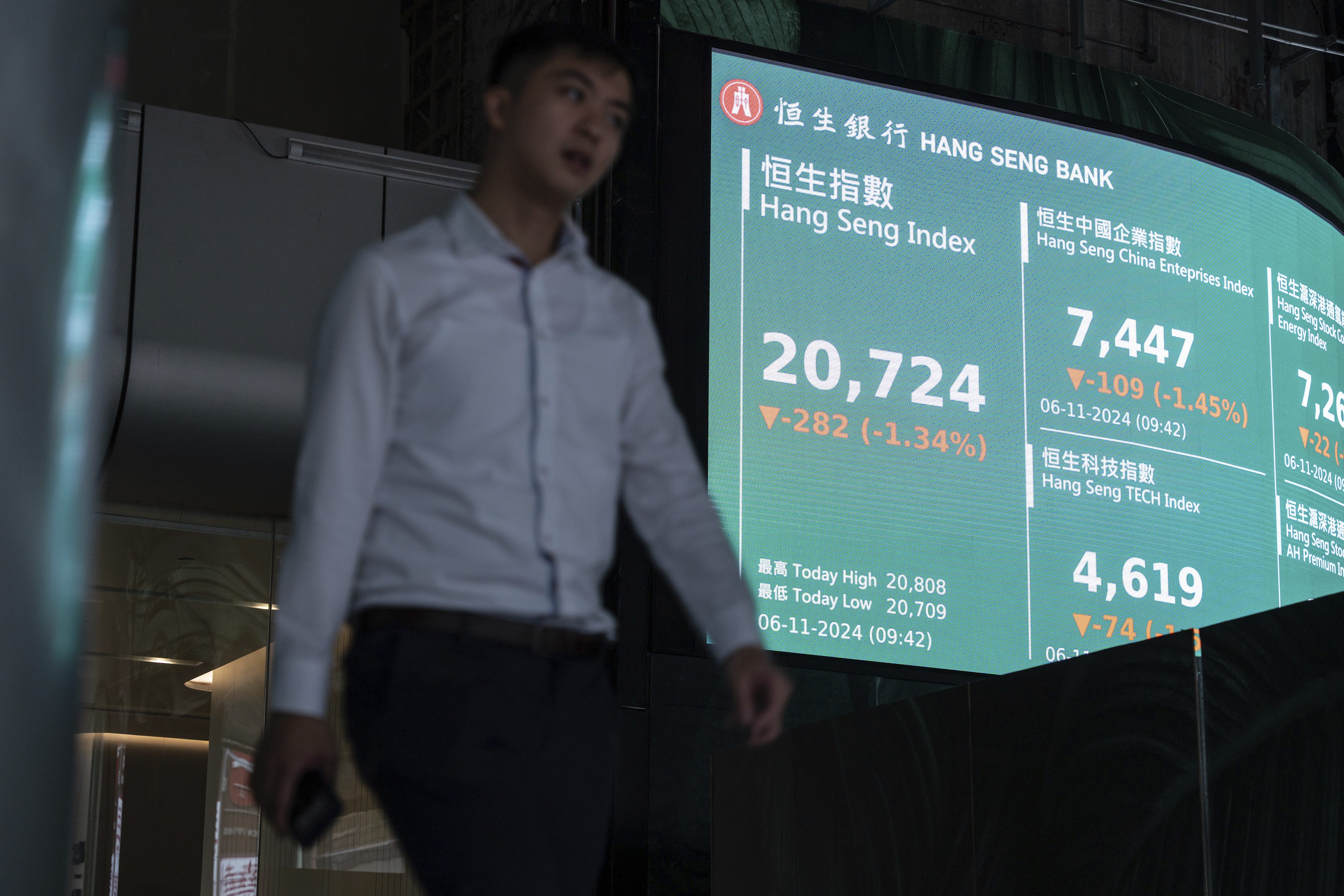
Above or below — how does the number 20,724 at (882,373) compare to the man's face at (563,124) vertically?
above

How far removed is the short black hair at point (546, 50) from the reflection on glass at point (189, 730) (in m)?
5.43

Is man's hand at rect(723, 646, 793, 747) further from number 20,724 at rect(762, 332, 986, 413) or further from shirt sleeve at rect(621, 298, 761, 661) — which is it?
number 20,724 at rect(762, 332, 986, 413)

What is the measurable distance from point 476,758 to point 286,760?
17 cm

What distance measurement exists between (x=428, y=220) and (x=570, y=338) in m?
0.21

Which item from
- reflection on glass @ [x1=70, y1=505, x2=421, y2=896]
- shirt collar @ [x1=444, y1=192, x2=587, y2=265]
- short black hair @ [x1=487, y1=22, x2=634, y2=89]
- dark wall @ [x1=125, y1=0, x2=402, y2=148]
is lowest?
reflection on glass @ [x1=70, y1=505, x2=421, y2=896]

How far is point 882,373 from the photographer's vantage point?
20.5ft

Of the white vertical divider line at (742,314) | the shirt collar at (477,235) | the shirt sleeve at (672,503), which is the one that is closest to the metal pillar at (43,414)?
the shirt collar at (477,235)

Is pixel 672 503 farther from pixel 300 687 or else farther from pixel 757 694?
pixel 300 687

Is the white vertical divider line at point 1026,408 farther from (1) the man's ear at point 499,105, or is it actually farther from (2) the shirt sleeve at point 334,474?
(2) the shirt sleeve at point 334,474

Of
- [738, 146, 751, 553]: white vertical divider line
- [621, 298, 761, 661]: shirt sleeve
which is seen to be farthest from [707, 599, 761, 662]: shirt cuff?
[738, 146, 751, 553]: white vertical divider line

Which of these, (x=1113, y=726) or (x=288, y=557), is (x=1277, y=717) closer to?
(x=1113, y=726)

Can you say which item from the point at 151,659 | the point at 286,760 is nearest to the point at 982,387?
the point at 151,659

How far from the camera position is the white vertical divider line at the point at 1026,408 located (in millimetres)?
6340

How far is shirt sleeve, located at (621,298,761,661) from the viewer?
174 cm
